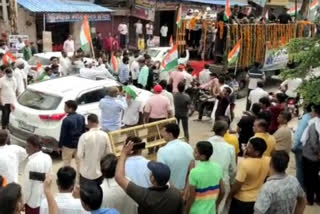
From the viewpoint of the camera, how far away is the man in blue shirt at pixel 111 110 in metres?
9.56

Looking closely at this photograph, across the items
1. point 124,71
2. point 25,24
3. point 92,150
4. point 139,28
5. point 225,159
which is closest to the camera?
point 225,159

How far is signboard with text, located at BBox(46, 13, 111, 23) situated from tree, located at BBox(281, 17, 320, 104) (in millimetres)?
16210

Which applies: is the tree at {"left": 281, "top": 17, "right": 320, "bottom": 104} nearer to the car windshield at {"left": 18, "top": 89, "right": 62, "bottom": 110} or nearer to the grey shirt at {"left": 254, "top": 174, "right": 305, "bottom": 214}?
the grey shirt at {"left": 254, "top": 174, "right": 305, "bottom": 214}

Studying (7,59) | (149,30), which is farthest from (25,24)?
(7,59)

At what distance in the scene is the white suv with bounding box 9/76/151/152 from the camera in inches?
400

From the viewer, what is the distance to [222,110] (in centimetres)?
1187

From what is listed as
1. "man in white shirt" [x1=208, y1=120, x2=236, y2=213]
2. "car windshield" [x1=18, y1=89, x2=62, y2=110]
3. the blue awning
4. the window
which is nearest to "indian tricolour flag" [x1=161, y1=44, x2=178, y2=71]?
the window

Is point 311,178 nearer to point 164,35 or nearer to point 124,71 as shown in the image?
point 124,71

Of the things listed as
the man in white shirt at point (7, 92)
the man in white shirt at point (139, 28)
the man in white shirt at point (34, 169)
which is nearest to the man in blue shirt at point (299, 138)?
the man in white shirt at point (34, 169)

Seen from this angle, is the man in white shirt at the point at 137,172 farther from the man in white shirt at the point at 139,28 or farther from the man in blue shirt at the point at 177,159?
the man in white shirt at the point at 139,28

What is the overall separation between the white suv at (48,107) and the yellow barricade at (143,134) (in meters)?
1.47

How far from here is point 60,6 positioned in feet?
74.7

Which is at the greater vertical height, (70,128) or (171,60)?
(171,60)

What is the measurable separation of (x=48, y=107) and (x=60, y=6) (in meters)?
13.5
